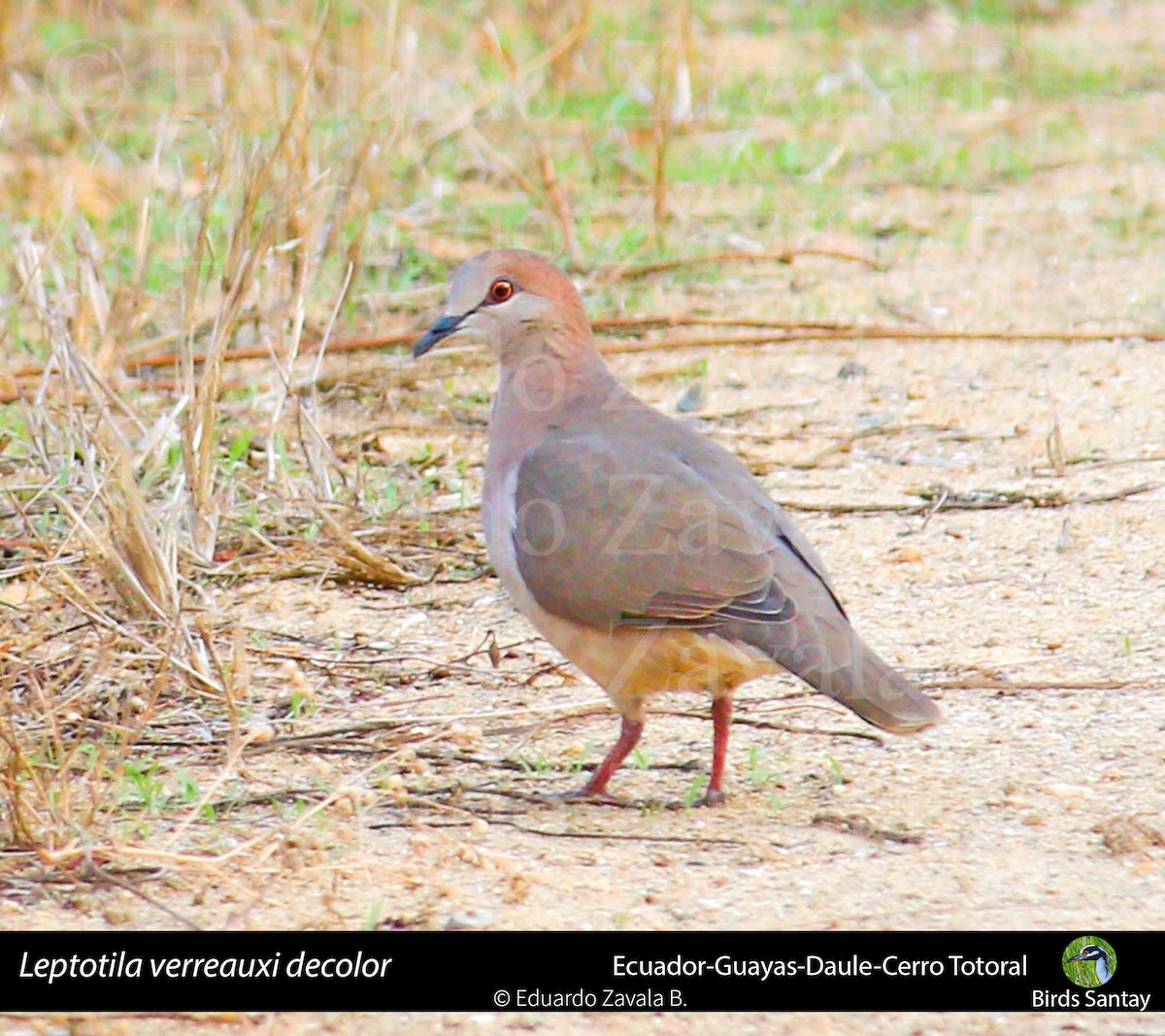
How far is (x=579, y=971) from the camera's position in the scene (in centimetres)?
271

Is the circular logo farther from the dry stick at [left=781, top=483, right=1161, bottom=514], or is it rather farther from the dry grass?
the dry stick at [left=781, top=483, right=1161, bottom=514]

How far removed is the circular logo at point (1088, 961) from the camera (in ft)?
8.79

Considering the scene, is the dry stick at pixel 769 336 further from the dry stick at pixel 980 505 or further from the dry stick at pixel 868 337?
the dry stick at pixel 980 505

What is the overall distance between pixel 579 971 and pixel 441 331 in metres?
1.73

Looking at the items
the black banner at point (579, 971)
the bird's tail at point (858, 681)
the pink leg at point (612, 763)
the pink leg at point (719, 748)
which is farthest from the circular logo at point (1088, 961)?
the pink leg at point (612, 763)

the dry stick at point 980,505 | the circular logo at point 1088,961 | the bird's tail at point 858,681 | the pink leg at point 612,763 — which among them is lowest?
the pink leg at point 612,763

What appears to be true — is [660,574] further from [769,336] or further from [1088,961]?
[769,336]

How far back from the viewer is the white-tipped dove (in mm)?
3387

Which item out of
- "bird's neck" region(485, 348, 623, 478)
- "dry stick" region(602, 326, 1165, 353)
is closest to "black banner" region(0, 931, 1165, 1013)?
"bird's neck" region(485, 348, 623, 478)

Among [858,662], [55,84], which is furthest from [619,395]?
[55,84]

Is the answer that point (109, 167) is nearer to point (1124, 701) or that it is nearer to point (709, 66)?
point (709, 66)

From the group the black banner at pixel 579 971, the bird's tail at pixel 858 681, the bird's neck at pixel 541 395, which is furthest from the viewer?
the bird's neck at pixel 541 395

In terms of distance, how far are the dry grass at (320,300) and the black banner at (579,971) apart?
4.7 inches

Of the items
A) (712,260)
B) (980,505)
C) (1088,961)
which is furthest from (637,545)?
(712,260)
